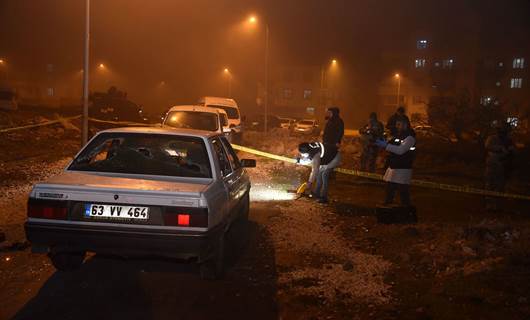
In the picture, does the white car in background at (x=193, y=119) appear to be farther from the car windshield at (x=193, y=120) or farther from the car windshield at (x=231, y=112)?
the car windshield at (x=231, y=112)

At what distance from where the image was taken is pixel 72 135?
21.9 metres

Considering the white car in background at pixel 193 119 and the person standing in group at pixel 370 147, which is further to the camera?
the white car in background at pixel 193 119

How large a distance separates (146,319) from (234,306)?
849mm

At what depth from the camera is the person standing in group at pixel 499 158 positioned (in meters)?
10.3

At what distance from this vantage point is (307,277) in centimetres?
607

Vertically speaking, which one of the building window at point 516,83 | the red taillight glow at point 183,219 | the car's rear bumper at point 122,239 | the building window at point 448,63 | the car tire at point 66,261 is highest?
the building window at point 448,63

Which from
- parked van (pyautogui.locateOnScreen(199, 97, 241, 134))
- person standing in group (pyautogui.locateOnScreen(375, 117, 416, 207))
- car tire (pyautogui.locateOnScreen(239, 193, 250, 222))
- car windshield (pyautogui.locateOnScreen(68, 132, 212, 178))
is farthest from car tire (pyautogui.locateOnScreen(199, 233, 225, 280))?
parked van (pyautogui.locateOnScreen(199, 97, 241, 134))

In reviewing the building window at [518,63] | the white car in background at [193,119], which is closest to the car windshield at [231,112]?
the white car in background at [193,119]

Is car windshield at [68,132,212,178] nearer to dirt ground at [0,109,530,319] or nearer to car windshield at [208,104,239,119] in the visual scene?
dirt ground at [0,109,530,319]

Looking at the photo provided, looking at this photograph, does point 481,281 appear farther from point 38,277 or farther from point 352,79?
point 352,79

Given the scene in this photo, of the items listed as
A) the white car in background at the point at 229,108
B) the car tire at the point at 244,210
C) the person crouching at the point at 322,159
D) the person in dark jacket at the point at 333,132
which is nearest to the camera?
the car tire at the point at 244,210

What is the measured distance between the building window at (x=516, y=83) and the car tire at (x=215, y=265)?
6852cm

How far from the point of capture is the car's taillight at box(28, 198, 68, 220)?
4945mm

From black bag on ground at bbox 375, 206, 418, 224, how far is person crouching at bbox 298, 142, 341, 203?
2.04m
